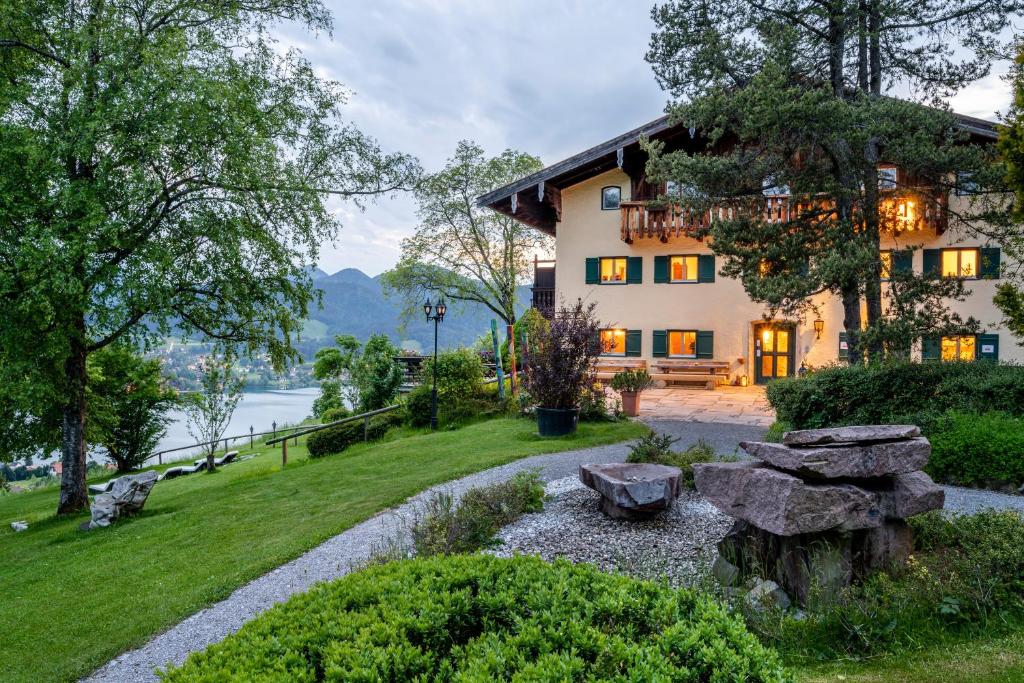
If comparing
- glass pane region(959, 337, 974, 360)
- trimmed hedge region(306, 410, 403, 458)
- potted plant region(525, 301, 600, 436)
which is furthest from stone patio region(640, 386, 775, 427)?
trimmed hedge region(306, 410, 403, 458)

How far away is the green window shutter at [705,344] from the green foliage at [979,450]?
42.2 ft

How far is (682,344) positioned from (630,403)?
798 cm

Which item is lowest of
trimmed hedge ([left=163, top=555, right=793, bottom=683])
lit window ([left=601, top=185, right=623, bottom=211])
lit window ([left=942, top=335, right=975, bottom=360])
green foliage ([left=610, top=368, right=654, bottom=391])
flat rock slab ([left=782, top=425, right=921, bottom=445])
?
trimmed hedge ([left=163, top=555, right=793, bottom=683])

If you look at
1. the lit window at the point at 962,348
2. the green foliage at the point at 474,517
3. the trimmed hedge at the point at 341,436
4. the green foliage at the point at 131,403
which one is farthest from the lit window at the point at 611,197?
the green foliage at the point at 131,403

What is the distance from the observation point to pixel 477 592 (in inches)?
101

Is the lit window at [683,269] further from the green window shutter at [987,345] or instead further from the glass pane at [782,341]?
A: the green window shutter at [987,345]

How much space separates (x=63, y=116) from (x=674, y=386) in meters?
17.8

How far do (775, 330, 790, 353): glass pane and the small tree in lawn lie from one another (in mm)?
17522

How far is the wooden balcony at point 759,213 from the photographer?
11.8 meters

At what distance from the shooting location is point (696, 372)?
20.2 meters

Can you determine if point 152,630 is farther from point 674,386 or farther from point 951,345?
point 951,345

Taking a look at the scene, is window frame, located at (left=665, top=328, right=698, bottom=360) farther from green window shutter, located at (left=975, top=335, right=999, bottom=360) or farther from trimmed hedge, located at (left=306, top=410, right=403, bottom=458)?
trimmed hedge, located at (left=306, top=410, right=403, bottom=458)

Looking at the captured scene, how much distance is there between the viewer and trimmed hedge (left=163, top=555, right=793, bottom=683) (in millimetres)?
1968

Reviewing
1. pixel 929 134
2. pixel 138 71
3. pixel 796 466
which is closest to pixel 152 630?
pixel 796 466
